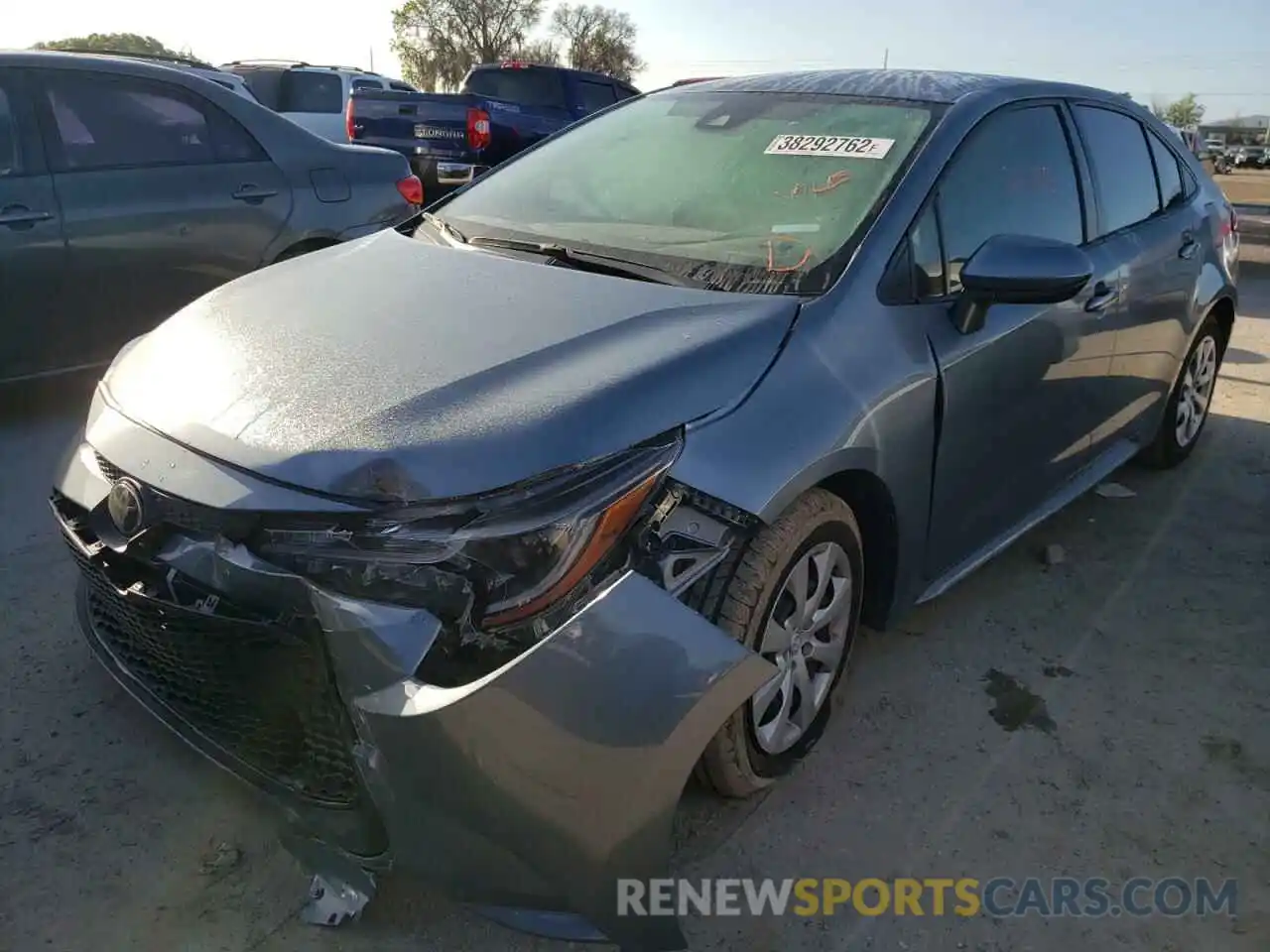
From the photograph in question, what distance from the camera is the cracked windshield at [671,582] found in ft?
5.88

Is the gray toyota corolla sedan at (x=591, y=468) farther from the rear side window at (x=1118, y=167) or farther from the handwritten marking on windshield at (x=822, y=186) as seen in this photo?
the rear side window at (x=1118, y=167)

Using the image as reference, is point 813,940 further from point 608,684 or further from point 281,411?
point 281,411

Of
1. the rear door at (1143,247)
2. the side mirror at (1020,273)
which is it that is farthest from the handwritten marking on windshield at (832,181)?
the rear door at (1143,247)

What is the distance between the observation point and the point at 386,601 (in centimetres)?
176

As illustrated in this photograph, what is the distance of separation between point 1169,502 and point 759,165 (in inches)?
106

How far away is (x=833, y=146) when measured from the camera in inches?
114

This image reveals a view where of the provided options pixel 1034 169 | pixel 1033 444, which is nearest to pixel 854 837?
pixel 1033 444

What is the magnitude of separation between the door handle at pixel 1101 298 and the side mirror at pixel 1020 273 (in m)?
0.70

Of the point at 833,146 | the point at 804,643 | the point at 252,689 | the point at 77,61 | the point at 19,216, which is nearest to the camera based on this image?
the point at 252,689

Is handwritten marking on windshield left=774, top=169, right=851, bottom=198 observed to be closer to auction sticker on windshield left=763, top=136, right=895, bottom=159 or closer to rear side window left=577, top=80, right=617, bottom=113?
auction sticker on windshield left=763, top=136, right=895, bottom=159

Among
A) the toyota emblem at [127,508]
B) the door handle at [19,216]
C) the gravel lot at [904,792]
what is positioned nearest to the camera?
the toyota emblem at [127,508]

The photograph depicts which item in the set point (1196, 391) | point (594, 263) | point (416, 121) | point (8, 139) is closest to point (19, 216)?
point (8, 139)

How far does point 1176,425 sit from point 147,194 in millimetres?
4794

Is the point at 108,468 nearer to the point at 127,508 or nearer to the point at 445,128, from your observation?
the point at 127,508
